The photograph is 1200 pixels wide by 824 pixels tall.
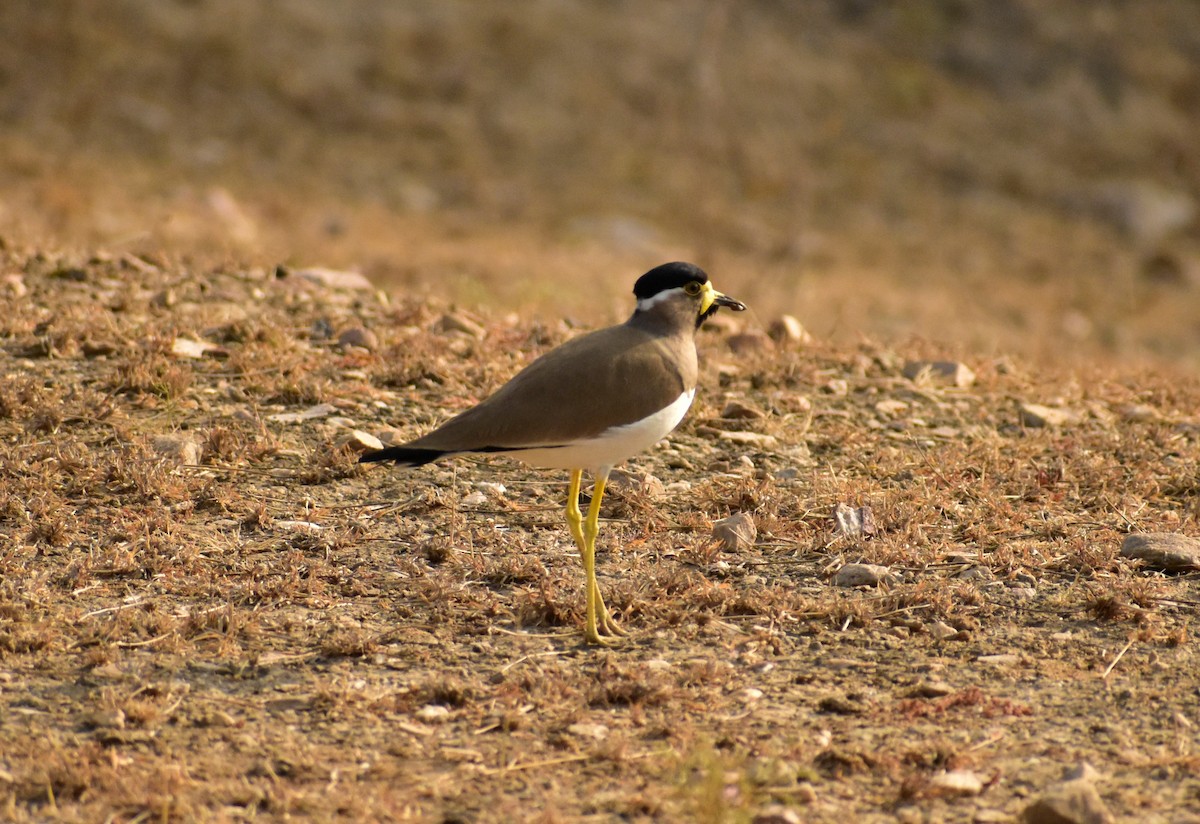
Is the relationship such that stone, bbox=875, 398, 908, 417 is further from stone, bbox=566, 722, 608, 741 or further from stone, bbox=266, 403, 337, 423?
stone, bbox=566, 722, 608, 741

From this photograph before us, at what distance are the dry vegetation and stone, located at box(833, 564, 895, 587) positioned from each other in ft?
0.30

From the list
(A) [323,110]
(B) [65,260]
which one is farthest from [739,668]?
(A) [323,110]

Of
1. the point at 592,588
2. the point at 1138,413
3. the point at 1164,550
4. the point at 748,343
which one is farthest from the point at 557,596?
the point at 1138,413

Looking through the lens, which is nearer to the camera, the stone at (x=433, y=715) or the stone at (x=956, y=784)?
the stone at (x=956, y=784)

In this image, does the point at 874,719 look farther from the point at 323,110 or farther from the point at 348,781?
the point at 323,110

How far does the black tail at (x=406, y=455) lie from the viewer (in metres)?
4.32

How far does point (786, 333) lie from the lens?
798 cm

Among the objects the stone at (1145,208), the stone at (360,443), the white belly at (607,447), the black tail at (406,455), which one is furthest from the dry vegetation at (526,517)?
the stone at (1145,208)

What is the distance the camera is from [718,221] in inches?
555

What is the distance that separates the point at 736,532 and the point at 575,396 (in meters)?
1.08

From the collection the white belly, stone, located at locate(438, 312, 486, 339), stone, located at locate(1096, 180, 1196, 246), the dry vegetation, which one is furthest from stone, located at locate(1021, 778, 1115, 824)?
stone, located at locate(1096, 180, 1196, 246)

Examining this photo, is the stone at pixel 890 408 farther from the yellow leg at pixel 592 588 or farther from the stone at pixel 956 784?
the stone at pixel 956 784

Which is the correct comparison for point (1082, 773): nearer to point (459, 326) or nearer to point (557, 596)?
point (557, 596)

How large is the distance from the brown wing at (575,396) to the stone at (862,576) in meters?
0.90
